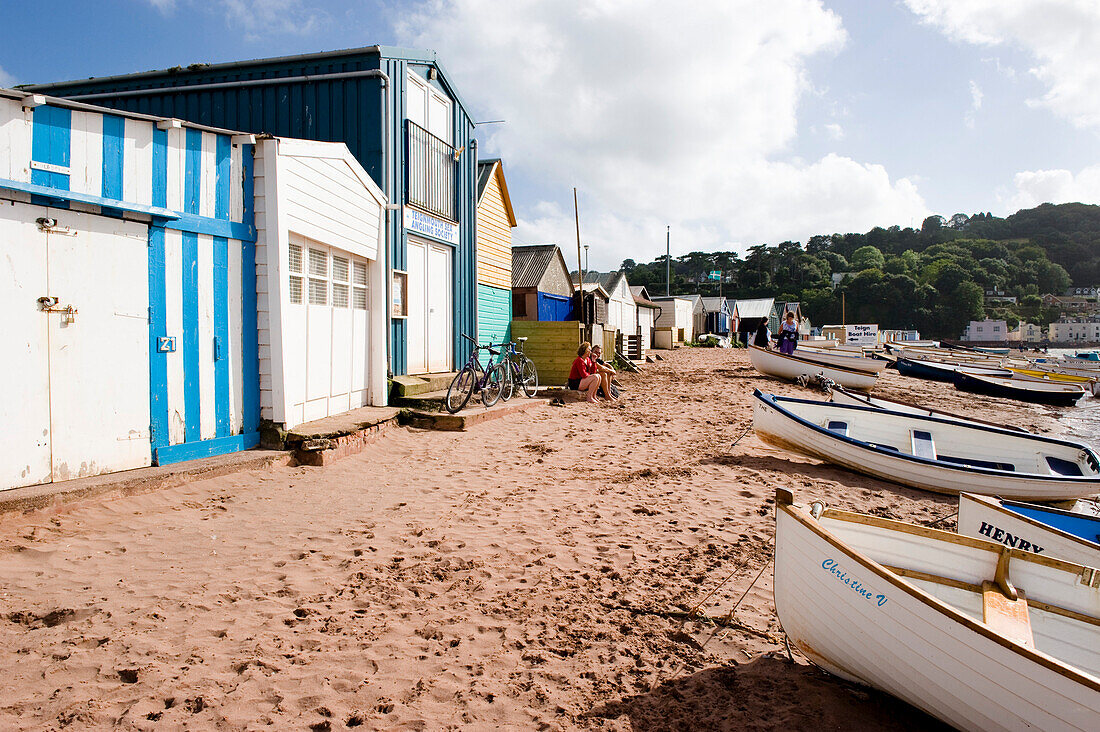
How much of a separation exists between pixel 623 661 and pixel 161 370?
496 centimetres

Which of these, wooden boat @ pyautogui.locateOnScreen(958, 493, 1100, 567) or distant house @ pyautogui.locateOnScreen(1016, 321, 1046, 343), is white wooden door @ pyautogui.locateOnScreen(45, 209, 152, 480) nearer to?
wooden boat @ pyautogui.locateOnScreen(958, 493, 1100, 567)

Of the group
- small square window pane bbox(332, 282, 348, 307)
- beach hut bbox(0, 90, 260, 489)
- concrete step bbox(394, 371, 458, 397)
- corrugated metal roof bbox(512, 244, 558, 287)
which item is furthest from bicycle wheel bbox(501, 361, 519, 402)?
corrugated metal roof bbox(512, 244, 558, 287)

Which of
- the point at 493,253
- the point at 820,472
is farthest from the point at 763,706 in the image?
the point at 493,253

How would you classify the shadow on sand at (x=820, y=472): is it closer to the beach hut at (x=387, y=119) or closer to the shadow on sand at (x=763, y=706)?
the shadow on sand at (x=763, y=706)

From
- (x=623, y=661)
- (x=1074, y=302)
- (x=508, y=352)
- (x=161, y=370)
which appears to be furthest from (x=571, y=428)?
(x=1074, y=302)

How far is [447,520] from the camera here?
5.29 meters

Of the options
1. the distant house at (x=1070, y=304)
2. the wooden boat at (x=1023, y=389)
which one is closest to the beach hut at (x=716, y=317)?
the wooden boat at (x=1023, y=389)

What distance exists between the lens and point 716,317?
183ft

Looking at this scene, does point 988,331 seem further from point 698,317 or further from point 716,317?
point 698,317

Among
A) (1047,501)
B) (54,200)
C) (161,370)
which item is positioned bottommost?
(1047,501)

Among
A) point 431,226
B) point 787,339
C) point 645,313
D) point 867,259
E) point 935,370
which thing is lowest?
point 935,370

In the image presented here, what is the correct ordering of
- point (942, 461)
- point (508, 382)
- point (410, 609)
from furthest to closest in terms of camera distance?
point (508, 382), point (942, 461), point (410, 609)

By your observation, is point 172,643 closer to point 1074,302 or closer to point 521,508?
point 521,508

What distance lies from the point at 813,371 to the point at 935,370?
11.2m
